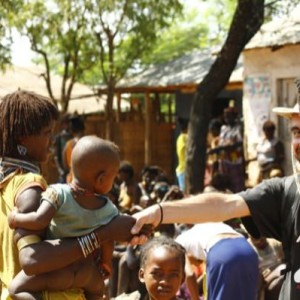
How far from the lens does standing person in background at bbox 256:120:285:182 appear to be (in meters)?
10.8

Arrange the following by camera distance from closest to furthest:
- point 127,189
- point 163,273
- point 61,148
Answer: point 163,273, point 127,189, point 61,148

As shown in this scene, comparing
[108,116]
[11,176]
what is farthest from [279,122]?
[11,176]

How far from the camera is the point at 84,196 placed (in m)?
2.91

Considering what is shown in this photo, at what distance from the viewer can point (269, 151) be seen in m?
10.9

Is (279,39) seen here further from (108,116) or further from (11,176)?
(11,176)

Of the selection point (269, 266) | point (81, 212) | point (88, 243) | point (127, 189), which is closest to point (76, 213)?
point (81, 212)

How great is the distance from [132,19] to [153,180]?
5453mm

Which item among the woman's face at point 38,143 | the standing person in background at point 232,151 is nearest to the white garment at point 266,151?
the standing person in background at point 232,151

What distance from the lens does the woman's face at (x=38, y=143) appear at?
3074 mm

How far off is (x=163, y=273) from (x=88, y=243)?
1.40 m

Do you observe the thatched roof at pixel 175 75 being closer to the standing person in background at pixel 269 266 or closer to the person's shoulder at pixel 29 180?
the standing person in background at pixel 269 266

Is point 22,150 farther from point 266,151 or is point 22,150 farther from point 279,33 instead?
point 279,33

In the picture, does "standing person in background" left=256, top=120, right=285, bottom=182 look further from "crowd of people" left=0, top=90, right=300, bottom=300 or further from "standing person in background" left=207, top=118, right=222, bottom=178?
"crowd of people" left=0, top=90, right=300, bottom=300

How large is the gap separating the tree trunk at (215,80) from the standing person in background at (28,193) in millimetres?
7428
